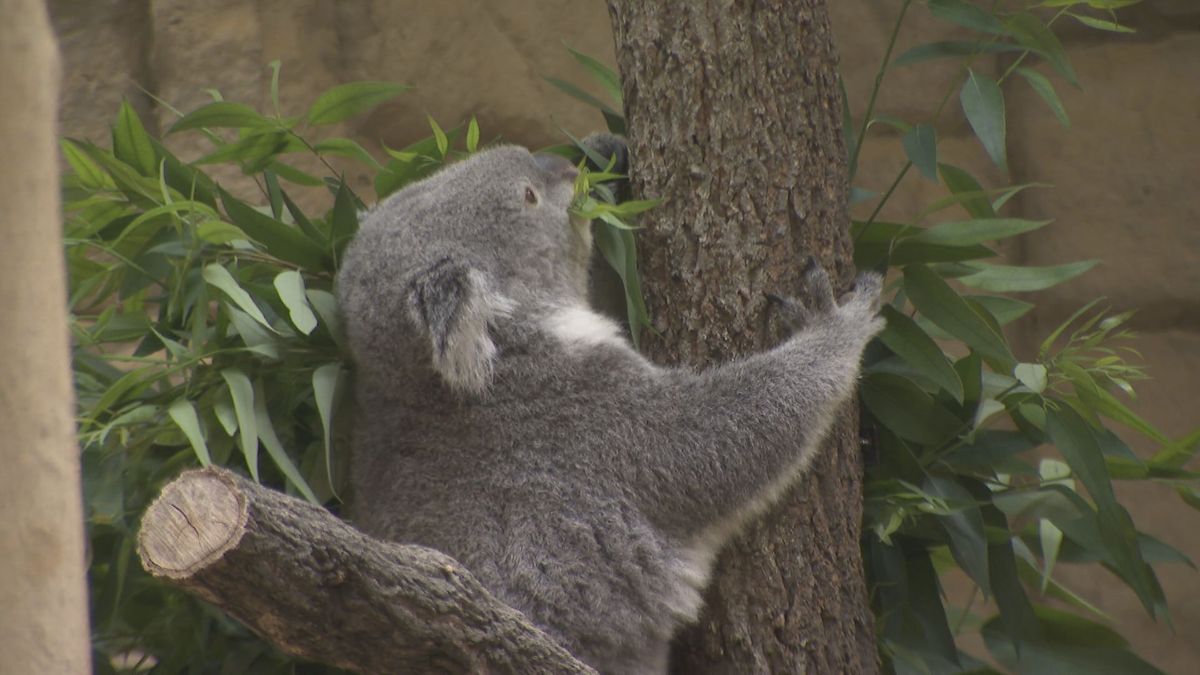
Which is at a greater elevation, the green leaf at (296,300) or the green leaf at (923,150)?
the green leaf at (923,150)

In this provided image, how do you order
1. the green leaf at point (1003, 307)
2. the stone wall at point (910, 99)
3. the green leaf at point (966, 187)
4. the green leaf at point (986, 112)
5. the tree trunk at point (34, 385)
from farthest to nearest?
the stone wall at point (910, 99)
the green leaf at point (1003, 307)
the green leaf at point (966, 187)
the green leaf at point (986, 112)
the tree trunk at point (34, 385)

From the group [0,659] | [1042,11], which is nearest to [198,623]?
[0,659]

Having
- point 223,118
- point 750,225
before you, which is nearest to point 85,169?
point 223,118

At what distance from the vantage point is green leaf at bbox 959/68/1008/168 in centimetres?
272

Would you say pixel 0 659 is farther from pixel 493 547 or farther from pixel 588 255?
pixel 588 255

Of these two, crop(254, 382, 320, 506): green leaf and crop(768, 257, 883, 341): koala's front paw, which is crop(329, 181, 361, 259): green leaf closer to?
crop(254, 382, 320, 506): green leaf

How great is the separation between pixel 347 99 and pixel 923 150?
1268mm

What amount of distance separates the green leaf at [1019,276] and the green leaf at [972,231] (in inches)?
7.2

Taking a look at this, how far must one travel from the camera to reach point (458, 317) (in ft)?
8.57

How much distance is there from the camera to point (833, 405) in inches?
103

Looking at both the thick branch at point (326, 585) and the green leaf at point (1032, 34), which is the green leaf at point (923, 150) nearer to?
the green leaf at point (1032, 34)

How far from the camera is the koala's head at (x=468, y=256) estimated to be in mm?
2627

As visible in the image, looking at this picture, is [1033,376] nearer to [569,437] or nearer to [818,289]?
[818,289]

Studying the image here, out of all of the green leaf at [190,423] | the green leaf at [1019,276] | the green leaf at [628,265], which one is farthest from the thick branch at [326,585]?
the green leaf at [1019,276]
